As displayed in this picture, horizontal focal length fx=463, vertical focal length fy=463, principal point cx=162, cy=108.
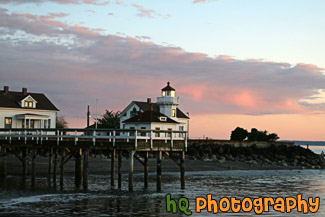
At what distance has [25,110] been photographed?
214ft

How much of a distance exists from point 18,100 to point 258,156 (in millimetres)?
42040

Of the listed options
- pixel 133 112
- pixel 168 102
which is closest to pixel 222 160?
pixel 168 102

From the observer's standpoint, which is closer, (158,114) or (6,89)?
(6,89)

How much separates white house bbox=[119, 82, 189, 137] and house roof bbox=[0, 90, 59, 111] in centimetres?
1199

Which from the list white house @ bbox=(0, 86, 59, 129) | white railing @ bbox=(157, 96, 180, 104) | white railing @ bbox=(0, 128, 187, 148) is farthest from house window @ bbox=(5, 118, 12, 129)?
white railing @ bbox=(157, 96, 180, 104)

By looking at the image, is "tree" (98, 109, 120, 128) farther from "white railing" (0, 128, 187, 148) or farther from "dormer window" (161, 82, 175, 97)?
"white railing" (0, 128, 187, 148)

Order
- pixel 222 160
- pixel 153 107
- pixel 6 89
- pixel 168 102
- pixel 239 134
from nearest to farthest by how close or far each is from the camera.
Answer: pixel 6 89 < pixel 222 160 < pixel 168 102 < pixel 153 107 < pixel 239 134

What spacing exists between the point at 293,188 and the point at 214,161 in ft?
91.7

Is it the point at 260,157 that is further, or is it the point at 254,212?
the point at 260,157

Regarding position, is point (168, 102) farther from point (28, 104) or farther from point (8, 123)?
point (8, 123)

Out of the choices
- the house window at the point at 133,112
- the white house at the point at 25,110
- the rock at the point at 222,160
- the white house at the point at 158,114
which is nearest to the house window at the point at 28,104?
the white house at the point at 25,110

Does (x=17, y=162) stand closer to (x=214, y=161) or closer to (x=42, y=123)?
(x=42, y=123)

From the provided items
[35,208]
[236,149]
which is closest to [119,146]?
[35,208]

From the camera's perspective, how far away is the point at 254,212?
26.7m
